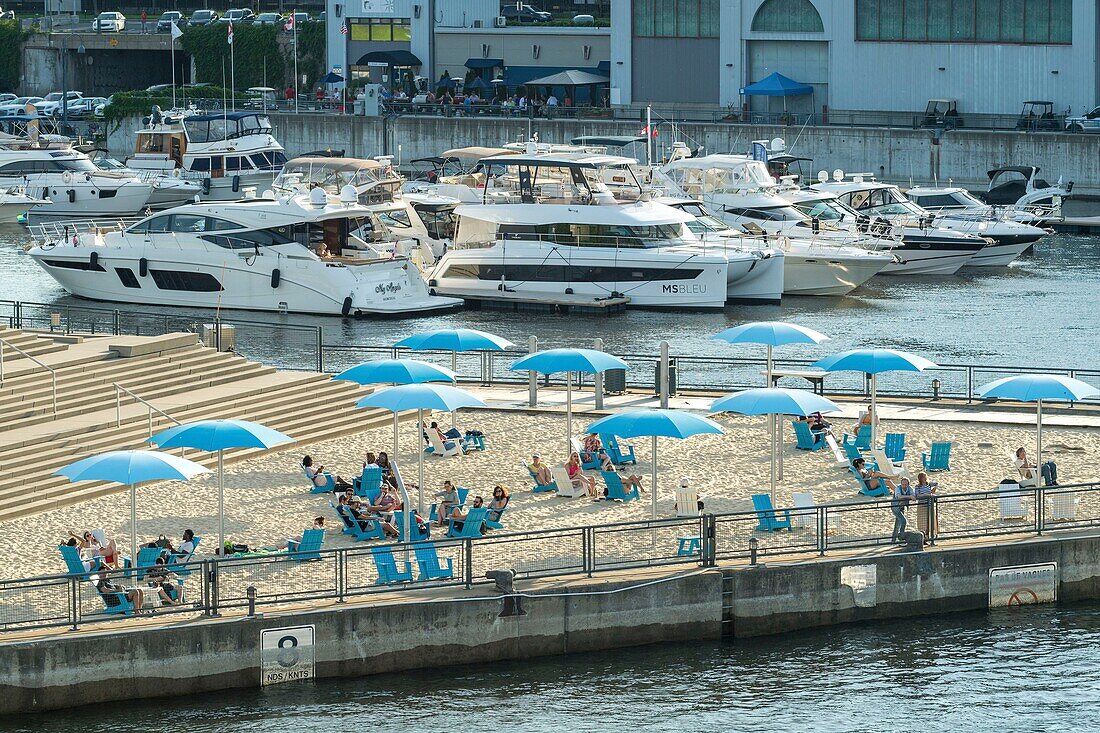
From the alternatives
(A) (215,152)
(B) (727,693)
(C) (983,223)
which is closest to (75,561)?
(B) (727,693)

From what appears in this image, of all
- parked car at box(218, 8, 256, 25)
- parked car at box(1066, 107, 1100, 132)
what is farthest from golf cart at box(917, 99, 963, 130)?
parked car at box(218, 8, 256, 25)

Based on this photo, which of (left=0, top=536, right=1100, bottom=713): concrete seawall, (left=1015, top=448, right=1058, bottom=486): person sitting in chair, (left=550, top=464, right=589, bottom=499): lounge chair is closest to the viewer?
(left=0, top=536, right=1100, bottom=713): concrete seawall

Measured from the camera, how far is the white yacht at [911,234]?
6981cm

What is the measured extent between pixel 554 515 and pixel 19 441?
8.63 metres

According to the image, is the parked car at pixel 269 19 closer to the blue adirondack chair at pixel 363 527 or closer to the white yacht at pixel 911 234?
the white yacht at pixel 911 234

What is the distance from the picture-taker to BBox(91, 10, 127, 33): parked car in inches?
4660

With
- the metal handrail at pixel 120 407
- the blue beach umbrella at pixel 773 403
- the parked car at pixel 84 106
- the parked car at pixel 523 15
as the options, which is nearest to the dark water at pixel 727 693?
the blue beach umbrella at pixel 773 403

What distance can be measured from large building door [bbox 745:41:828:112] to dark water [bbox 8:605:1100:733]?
6669cm

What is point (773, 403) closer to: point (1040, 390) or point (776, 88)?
point (1040, 390)

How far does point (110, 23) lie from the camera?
118438 mm

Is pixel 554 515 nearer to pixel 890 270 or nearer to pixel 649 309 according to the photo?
pixel 649 309

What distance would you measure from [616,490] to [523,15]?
7979 cm

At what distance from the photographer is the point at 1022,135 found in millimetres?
83750

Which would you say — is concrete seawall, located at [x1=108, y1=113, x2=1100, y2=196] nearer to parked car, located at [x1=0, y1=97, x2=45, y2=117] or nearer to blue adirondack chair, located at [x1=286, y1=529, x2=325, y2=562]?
parked car, located at [x1=0, y1=97, x2=45, y2=117]
